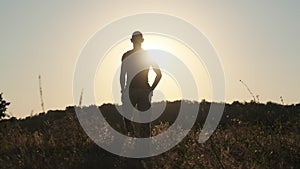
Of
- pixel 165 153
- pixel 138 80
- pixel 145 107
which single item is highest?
pixel 138 80

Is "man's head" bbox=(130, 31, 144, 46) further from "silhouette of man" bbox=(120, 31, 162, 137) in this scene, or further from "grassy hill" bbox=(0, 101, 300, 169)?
"grassy hill" bbox=(0, 101, 300, 169)

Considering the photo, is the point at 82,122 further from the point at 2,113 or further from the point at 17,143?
the point at 2,113

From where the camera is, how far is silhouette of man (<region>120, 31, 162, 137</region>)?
948cm

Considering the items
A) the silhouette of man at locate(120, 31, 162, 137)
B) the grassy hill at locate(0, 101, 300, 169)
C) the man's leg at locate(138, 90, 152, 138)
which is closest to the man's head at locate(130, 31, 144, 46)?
the silhouette of man at locate(120, 31, 162, 137)

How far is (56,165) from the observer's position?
27.0 feet

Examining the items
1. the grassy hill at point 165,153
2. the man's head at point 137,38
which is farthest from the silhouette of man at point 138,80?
the grassy hill at point 165,153

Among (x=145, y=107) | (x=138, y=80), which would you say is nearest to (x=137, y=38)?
(x=138, y=80)

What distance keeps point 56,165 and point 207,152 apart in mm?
2160

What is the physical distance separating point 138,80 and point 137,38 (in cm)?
72

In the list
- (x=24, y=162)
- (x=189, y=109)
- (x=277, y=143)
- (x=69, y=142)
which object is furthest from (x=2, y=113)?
(x=189, y=109)

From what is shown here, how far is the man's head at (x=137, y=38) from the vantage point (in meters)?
9.69

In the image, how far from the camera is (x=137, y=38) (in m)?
9.69

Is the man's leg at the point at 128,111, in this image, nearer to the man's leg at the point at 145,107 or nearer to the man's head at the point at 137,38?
the man's leg at the point at 145,107

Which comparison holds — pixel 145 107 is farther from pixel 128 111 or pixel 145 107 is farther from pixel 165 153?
pixel 165 153
